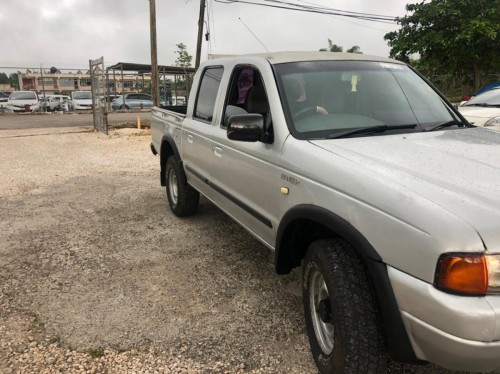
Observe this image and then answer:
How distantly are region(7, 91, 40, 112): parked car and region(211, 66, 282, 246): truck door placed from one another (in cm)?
2525

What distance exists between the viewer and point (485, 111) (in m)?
7.12

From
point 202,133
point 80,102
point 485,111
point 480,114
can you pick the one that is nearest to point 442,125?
point 202,133

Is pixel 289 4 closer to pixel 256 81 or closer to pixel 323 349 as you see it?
pixel 256 81

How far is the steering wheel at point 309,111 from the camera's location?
300 centimetres

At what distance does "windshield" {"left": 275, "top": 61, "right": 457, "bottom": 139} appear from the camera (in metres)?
2.98

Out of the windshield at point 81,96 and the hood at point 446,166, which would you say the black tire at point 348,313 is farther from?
the windshield at point 81,96

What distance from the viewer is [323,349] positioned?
253cm

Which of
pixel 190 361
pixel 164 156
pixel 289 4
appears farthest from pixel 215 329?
pixel 289 4

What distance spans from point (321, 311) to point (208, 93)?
2.63m

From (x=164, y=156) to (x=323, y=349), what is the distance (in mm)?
3843

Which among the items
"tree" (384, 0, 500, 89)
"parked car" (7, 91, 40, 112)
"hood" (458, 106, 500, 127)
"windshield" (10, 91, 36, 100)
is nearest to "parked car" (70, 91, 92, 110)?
"parked car" (7, 91, 40, 112)

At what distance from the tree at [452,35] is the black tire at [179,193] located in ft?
62.2

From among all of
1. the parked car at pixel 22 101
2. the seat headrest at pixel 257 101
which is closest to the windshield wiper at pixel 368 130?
the seat headrest at pixel 257 101

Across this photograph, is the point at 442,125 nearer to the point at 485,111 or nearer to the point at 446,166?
the point at 446,166
